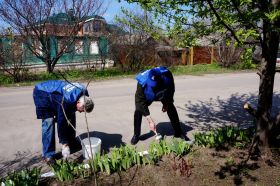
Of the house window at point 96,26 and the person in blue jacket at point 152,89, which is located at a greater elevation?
the house window at point 96,26

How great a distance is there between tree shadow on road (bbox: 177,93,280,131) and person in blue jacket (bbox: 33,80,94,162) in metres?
3.01

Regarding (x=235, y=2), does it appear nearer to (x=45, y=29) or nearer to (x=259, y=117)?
(x=259, y=117)

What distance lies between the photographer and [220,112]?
795cm

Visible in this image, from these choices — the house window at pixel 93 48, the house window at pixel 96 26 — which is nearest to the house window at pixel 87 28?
the house window at pixel 96 26

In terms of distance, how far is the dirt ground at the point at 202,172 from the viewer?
3859 mm

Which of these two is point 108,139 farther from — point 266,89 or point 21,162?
point 266,89

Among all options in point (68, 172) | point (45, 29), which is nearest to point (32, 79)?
point (45, 29)

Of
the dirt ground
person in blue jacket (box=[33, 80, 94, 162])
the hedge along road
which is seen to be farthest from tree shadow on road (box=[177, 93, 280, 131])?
person in blue jacket (box=[33, 80, 94, 162])

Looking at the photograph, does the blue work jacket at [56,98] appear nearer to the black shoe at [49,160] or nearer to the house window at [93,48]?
the black shoe at [49,160]

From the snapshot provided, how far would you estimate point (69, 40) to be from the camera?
1642cm

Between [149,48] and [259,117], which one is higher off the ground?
[149,48]

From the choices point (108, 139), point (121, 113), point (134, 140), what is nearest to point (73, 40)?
point (121, 113)

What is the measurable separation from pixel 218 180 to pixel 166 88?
189 cm

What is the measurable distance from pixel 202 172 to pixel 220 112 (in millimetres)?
4117
